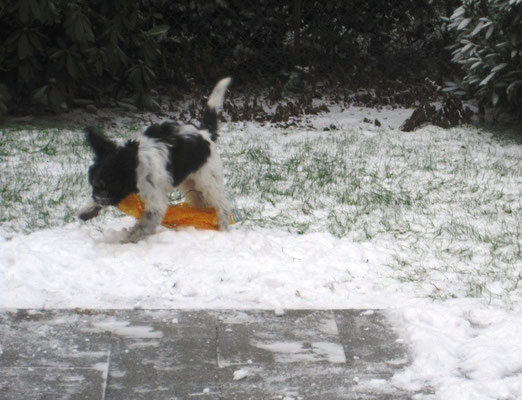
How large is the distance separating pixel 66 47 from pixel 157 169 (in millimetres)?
4541

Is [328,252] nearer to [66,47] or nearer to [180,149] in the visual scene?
[180,149]

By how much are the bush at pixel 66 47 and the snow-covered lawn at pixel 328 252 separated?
4.42 feet

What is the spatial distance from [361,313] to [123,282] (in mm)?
1345

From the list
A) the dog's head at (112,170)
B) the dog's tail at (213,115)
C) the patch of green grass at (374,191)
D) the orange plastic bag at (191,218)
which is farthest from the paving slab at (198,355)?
the dog's tail at (213,115)

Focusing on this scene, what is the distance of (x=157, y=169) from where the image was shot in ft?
16.1

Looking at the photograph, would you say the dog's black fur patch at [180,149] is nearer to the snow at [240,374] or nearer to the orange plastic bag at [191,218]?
the orange plastic bag at [191,218]

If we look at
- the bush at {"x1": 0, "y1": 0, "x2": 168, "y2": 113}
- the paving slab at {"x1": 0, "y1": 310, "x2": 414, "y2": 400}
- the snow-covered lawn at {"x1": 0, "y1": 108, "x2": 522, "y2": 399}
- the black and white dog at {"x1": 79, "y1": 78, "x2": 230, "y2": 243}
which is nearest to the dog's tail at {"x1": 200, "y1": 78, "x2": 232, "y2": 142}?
the black and white dog at {"x1": 79, "y1": 78, "x2": 230, "y2": 243}

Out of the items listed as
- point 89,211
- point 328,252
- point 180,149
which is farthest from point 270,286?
point 89,211

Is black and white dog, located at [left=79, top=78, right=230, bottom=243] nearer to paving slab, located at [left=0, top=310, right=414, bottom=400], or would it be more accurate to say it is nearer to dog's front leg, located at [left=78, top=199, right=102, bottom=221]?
dog's front leg, located at [left=78, top=199, right=102, bottom=221]

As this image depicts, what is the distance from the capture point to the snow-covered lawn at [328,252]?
4.00 m

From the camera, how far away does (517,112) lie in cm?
936

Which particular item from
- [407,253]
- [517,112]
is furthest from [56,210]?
[517,112]

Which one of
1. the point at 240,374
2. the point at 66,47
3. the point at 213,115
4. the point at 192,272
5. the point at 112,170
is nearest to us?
the point at 240,374

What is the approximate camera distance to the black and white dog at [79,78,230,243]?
4.80m
